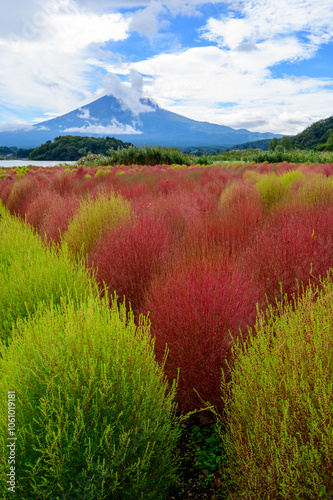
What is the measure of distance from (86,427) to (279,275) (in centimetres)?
201

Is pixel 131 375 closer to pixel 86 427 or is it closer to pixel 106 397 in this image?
pixel 106 397

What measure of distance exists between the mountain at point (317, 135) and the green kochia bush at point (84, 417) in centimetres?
7807

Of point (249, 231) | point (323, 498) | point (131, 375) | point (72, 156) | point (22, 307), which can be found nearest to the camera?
point (323, 498)

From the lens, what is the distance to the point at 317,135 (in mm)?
78562

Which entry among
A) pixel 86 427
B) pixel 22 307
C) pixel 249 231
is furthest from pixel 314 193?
pixel 86 427

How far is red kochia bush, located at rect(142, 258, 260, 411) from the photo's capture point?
6.37 feet

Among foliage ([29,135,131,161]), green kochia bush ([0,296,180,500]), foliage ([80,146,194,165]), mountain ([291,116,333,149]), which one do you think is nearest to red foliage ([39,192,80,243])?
green kochia bush ([0,296,180,500])

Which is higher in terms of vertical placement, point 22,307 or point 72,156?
point 72,156

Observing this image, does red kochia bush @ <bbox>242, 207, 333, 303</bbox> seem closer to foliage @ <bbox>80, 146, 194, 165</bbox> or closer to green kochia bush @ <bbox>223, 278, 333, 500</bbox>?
green kochia bush @ <bbox>223, 278, 333, 500</bbox>

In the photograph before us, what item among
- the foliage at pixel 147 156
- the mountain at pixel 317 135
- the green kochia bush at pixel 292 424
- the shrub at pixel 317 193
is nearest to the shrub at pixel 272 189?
the shrub at pixel 317 193

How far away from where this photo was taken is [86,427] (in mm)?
1247

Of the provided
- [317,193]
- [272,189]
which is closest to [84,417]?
[317,193]

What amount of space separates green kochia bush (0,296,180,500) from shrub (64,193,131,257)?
2543mm

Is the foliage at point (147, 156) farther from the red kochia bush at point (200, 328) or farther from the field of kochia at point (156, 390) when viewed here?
the red kochia bush at point (200, 328)
